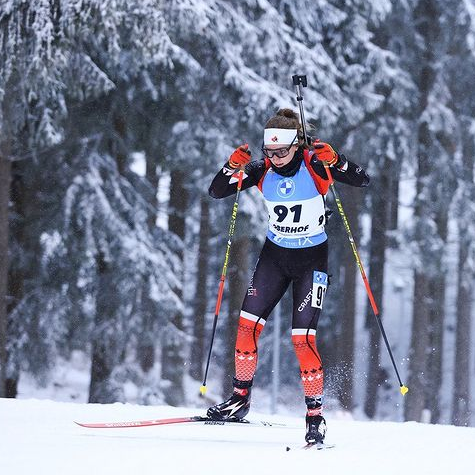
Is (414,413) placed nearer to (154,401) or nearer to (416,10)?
(154,401)

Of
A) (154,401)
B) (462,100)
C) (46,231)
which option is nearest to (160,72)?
(46,231)

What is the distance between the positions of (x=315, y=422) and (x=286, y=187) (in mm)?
1721

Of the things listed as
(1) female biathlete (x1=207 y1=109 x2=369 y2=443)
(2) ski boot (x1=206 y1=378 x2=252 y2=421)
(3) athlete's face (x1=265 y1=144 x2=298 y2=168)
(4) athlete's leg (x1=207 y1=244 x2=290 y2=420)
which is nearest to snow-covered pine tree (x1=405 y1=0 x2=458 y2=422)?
(2) ski boot (x1=206 y1=378 x2=252 y2=421)

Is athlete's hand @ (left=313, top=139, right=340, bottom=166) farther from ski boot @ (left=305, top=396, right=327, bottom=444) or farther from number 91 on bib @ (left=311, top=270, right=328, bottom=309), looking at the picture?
ski boot @ (left=305, top=396, right=327, bottom=444)

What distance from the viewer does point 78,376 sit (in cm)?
2873

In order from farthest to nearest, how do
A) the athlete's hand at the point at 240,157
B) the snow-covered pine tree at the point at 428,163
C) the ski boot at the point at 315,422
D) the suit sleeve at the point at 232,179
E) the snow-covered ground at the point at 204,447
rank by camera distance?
1. the snow-covered pine tree at the point at 428,163
2. the suit sleeve at the point at 232,179
3. the athlete's hand at the point at 240,157
4. the ski boot at the point at 315,422
5. the snow-covered ground at the point at 204,447

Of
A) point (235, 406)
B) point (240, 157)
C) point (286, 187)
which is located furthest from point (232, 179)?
point (235, 406)

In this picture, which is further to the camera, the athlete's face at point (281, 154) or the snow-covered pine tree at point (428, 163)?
the snow-covered pine tree at point (428, 163)

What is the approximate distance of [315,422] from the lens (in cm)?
689

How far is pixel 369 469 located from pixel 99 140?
34.3 feet

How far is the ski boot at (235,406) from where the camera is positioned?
7402 millimetres

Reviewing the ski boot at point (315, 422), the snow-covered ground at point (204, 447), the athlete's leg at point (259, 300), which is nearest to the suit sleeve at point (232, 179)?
the athlete's leg at point (259, 300)

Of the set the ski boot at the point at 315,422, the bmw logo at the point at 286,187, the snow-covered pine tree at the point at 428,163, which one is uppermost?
the snow-covered pine tree at the point at 428,163

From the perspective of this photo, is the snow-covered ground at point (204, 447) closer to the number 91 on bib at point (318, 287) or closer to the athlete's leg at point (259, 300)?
the athlete's leg at point (259, 300)
